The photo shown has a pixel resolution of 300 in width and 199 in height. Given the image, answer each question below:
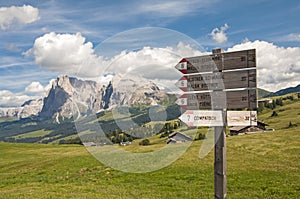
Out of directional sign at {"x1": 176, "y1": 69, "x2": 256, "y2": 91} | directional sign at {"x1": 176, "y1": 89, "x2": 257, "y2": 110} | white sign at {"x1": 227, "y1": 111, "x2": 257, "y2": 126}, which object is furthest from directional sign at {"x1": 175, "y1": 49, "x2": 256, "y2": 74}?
white sign at {"x1": 227, "y1": 111, "x2": 257, "y2": 126}

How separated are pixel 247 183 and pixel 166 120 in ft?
48.5

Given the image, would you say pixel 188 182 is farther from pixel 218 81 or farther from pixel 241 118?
pixel 218 81

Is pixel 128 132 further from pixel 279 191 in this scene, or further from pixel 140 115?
pixel 279 191

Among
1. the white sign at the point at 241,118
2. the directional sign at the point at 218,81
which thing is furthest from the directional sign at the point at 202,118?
the directional sign at the point at 218,81

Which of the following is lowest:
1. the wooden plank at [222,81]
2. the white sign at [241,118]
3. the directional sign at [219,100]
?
the white sign at [241,118]

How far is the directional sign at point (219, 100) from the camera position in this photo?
31.4 ft

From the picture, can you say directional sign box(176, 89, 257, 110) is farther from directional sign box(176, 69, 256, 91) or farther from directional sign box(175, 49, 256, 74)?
directional sign box(175, 49, 256, 74)

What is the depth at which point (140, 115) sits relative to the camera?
33.4 ft

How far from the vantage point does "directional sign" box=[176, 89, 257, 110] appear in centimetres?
957

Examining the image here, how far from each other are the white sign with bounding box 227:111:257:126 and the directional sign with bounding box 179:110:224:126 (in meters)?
0.37

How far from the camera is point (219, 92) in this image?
984cm

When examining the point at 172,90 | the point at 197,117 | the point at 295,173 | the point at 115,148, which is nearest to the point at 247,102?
the point at 197,117

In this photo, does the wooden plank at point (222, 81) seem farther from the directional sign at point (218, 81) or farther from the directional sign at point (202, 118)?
the directional sign at point (202, 118)

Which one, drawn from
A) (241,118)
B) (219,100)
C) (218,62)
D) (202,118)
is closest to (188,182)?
(241,118)
